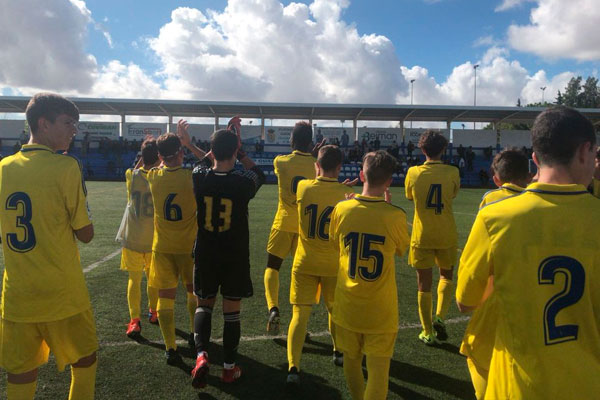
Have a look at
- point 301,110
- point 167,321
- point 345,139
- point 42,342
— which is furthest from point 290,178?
point 345,139

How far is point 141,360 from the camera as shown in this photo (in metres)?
3.63

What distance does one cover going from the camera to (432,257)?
419 centimetres

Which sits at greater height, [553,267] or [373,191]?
[373,191]

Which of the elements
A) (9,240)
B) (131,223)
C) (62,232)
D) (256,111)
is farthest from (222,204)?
(256,111)

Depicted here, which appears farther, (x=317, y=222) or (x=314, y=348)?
(x=314, y=348)

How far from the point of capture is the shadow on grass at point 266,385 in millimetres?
3088

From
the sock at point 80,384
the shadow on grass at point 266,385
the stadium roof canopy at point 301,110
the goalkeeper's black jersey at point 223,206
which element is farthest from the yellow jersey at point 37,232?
the stadium roof canopy at point 301,110

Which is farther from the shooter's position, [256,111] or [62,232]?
[256,111]

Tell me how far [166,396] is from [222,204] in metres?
1.59

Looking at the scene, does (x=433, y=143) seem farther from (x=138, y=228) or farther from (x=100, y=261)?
(x=100, y=261)

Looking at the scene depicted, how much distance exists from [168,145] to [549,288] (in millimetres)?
3196

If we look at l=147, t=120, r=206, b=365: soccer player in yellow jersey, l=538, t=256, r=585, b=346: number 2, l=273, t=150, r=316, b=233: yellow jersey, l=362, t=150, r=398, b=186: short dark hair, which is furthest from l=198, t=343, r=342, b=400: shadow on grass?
l=538, t=256, r=585, b=346: number 2

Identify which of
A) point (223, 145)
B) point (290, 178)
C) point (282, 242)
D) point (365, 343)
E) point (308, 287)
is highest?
point (223, 145)

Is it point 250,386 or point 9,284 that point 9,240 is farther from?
point 250,386
